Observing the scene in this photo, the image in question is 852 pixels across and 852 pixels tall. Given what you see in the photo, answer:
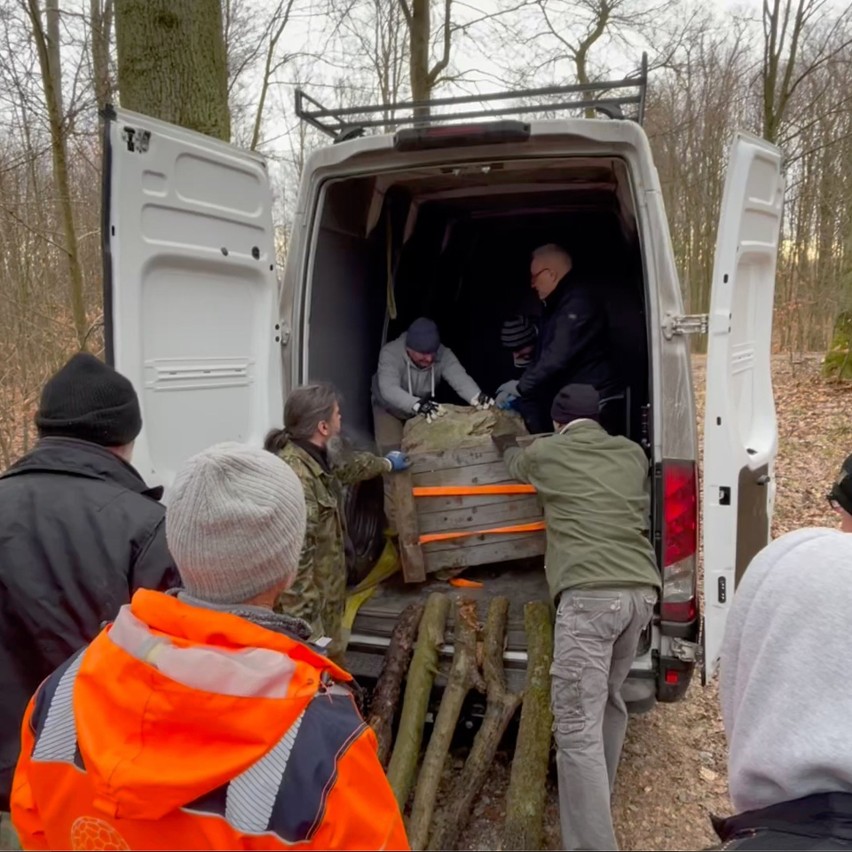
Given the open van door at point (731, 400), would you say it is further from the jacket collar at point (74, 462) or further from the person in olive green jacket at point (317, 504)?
the jacket collar at point (74, 462)

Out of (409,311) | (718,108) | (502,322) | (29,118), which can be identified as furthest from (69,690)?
(718,108)

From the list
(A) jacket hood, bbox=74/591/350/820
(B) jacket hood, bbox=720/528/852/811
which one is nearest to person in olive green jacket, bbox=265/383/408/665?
(A) jacket hood, bbox=74/591/350/820

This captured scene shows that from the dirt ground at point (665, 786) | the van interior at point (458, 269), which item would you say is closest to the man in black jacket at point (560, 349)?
the van interior at point (458, 269)

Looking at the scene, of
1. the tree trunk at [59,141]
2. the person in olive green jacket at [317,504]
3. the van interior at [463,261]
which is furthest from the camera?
the tree trunk at [59,141]

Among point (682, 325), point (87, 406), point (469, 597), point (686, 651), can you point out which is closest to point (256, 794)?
point (87, 406)

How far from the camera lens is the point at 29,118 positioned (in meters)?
9.41

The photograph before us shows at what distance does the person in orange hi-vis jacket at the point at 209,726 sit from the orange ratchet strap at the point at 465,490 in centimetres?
267

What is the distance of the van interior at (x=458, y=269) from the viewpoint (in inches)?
165

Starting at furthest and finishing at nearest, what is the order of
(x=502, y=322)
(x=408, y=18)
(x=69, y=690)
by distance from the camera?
(x=408, y=18)
(x=502, y=322)
(x=69, y=690)

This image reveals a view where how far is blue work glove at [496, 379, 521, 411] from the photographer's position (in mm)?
4762

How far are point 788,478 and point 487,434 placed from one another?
16.5 ft

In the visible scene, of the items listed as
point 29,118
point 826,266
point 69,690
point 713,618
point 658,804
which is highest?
point 29,118

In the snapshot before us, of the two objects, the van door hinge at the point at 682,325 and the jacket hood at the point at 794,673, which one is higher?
the van door hinge at the point at 682,325

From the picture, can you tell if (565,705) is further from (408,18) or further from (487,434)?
(408,18)
